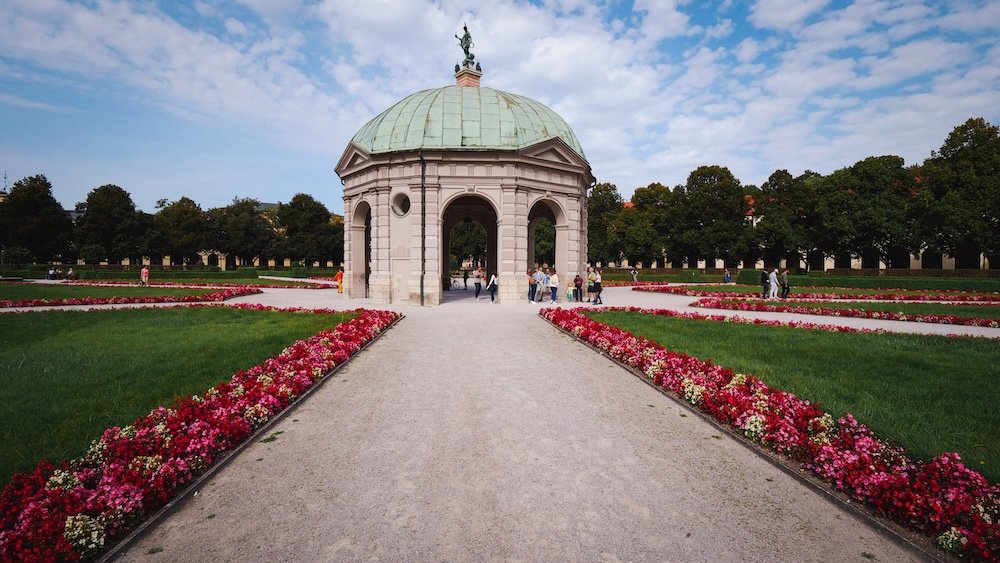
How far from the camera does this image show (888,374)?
9.31 metres

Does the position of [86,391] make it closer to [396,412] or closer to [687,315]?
[396,412]

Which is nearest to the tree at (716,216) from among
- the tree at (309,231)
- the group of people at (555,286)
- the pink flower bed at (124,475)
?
the group of people at (555,286)

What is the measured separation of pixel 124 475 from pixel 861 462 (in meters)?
7.50

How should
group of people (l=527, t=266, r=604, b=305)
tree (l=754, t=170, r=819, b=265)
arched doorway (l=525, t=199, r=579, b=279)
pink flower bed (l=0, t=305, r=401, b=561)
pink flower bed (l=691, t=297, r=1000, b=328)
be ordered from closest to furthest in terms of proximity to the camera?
1. pink flower bed (l=0, t=305, r=401, b=561)
2. pink flower bed (l=691, t=297, r=1000, b=328)
3. group of people (l=527, t=266, r=604, b=305)
4. arched doorway (l=525, t=199, r=579, b=279)
5. tree (l=754, t=170, r=819, b=265)

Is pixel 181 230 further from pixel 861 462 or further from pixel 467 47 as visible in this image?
pixel 861 462

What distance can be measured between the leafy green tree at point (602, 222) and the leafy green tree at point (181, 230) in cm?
6286

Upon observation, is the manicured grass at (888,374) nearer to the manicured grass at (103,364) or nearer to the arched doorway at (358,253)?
the manicured grass at (103,364)

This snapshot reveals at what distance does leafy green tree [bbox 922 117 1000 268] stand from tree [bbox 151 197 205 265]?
95752 mm

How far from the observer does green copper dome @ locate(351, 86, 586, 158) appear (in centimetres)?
2517

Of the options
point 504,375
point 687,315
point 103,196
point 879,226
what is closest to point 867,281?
point 879,226

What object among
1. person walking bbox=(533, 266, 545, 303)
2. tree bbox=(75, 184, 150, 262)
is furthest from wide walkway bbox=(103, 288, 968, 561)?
tree bbox=(75, 184, 150, 262)

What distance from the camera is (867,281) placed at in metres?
38.0

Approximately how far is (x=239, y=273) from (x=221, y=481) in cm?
5864

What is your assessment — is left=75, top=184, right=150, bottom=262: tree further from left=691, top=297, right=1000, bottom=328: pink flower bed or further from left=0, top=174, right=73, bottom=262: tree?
left=691, top=297, right=1000, bottom=328: pink flower bed
